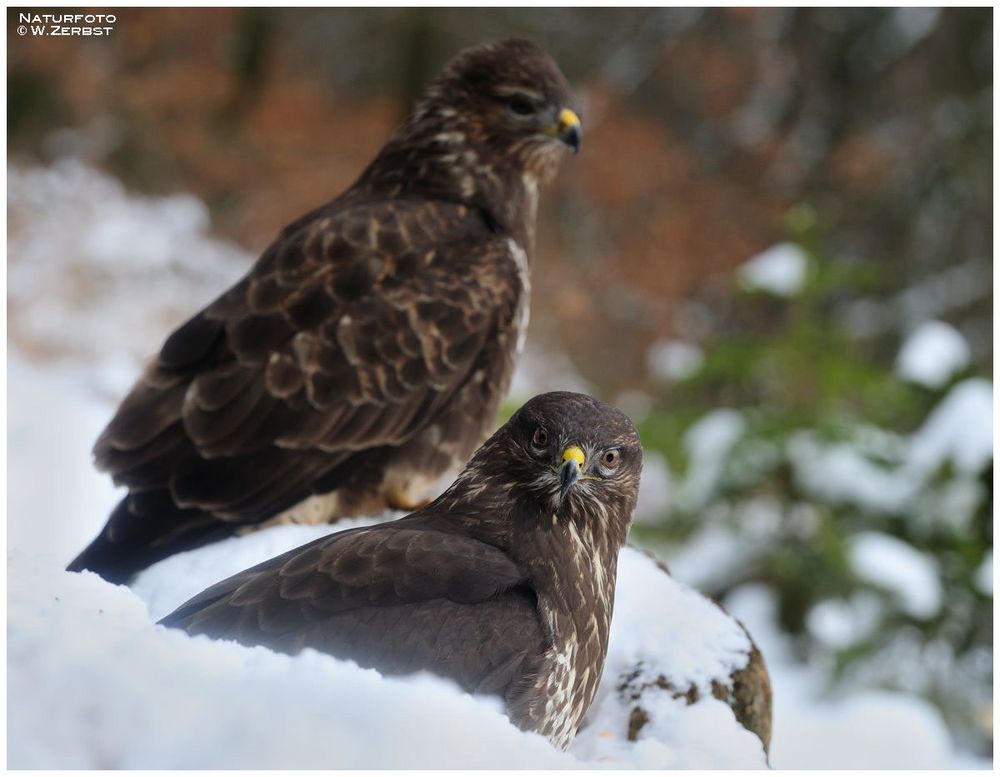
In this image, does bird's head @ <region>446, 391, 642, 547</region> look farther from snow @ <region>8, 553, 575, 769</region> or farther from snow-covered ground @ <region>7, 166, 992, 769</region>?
snow @ <region>8, 553, 575, 769</region>

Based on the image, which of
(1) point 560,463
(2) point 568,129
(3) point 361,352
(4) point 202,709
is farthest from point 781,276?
(4) point 202,709

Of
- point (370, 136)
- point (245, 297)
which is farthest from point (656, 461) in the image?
point (370, 136)

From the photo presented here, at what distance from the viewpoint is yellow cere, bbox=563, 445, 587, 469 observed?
2545 millimetres

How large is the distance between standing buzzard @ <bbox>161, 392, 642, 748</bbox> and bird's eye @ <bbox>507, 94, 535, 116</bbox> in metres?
1.72

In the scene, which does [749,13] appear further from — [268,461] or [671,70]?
[268,461]

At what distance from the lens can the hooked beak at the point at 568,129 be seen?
13.3 feet

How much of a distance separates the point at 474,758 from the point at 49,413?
13.2 feet

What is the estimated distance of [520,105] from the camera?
4.13 metres

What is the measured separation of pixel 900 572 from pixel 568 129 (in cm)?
336

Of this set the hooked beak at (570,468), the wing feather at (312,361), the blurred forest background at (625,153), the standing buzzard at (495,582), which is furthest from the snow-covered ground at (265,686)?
the blurred forest background at (625,153)

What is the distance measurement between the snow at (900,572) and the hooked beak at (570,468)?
13.4 ft

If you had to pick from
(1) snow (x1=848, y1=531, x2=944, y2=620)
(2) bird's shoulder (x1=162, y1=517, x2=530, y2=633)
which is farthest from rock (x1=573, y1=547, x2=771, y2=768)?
(1) snow (x1=848, y1=531, x2=944, y2=620)

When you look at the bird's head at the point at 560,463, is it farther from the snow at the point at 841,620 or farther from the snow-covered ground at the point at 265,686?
the snow at the point at 841,620

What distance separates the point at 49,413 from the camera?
5312 mm
